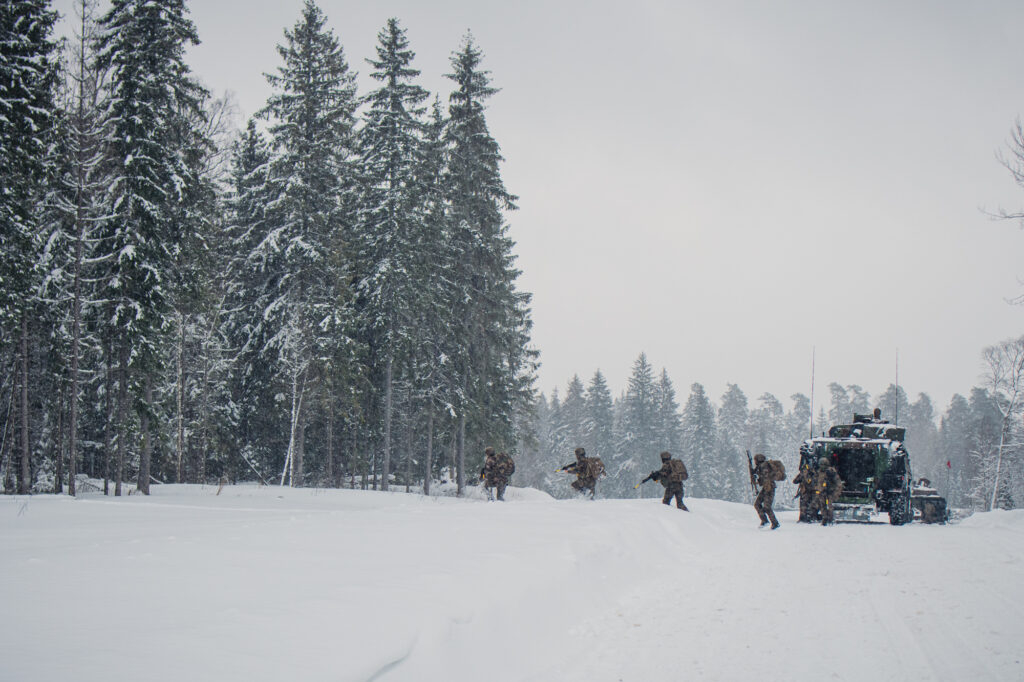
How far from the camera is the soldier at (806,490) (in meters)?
16.4

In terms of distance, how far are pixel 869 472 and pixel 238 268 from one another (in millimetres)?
26316

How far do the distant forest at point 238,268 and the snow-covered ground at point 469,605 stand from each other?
33.3 ft

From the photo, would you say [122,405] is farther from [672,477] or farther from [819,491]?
[819,491]

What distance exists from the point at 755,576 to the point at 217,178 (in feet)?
79.5

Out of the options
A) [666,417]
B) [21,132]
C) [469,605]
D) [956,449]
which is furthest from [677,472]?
[956,449]

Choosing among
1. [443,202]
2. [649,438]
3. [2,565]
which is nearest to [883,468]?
[2,565]

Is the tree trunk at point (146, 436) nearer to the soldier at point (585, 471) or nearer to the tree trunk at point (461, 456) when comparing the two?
the tree trunk at point (461, 456)

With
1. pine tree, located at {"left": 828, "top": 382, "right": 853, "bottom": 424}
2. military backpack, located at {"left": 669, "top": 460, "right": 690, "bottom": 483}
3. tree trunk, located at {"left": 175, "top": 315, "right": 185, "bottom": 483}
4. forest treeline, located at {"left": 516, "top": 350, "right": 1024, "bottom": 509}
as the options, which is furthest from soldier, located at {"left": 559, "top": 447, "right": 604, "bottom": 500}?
pine tree, located at {"left": 828, "top": 382, "right": 853, "bottom": 424}

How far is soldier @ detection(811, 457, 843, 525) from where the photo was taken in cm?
1591

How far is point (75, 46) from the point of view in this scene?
1911cm

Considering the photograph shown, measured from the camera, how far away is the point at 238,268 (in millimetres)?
29172

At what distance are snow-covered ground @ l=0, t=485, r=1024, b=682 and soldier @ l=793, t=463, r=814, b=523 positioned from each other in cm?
603

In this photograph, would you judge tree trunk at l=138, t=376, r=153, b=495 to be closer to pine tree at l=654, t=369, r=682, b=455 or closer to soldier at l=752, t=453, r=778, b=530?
soldier at l=752, t=453, r=778, b=530

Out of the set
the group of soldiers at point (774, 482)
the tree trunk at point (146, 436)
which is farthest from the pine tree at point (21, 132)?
the group of soldiers at point (774, 482)
